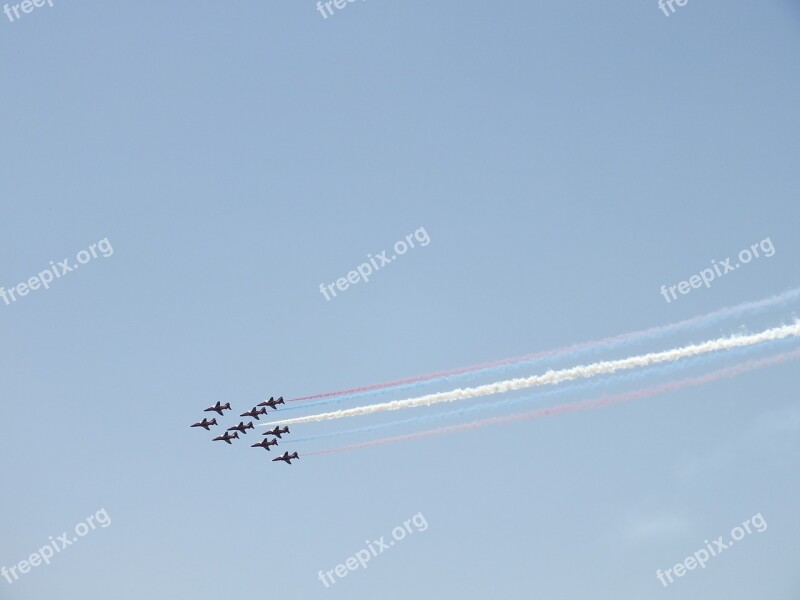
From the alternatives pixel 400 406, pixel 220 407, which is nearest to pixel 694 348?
pixel 400 406

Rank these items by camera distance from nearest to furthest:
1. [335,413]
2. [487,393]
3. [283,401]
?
[487,393]
[335,413]
[283,401]

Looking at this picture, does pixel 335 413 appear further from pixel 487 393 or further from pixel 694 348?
pixel 694 348

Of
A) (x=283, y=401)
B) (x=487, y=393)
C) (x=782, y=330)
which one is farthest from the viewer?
(x=283, y=401)

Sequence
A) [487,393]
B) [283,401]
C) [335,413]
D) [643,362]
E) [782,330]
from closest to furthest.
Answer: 1. [782,330]
2. [643,362]
3. [487,393]
4. [335,413]
5. [283,401]

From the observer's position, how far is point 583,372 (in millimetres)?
89000

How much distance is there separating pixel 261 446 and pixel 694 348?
49.6m

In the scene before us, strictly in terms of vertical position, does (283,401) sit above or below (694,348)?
above

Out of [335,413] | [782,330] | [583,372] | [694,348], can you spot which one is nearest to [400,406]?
[335,413]

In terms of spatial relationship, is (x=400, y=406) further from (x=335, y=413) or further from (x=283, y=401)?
(x=283, y=401)

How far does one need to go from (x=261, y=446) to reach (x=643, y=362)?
4568cm

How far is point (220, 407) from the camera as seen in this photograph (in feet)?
397

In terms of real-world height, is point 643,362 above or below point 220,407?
below

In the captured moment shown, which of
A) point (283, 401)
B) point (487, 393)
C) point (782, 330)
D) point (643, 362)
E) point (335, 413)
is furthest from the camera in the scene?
point (283, 401)

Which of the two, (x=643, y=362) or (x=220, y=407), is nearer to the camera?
(x=643, y=362)
